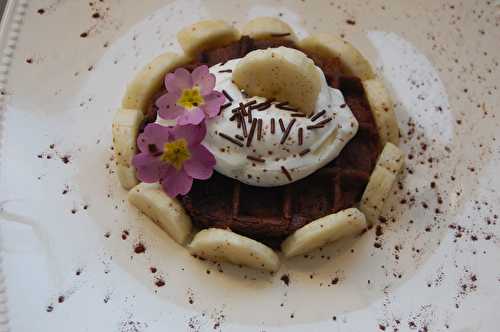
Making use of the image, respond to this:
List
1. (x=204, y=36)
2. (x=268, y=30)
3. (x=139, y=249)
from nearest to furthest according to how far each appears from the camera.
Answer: (x=139, y=249), (x=204, y=36), (x=268, y=30)

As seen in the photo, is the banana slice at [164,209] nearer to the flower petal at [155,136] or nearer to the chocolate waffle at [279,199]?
the chocolate waffle at [279,199]

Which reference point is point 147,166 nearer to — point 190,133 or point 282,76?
point 190,133

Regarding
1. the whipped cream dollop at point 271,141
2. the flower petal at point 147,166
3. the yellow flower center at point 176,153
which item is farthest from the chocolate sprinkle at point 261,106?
the flower petal at point 147,166

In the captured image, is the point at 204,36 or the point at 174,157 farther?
the point at 204,36

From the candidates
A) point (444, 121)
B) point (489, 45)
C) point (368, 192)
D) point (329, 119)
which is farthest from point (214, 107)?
point (489, 45)

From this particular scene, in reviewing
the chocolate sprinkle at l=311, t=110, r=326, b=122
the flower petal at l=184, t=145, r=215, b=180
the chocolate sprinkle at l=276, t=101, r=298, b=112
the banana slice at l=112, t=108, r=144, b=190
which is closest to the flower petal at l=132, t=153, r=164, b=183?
the flower petal at l=184, t=145, r=215, b=180

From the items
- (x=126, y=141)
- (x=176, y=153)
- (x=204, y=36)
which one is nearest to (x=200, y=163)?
(x=176, y=153)
